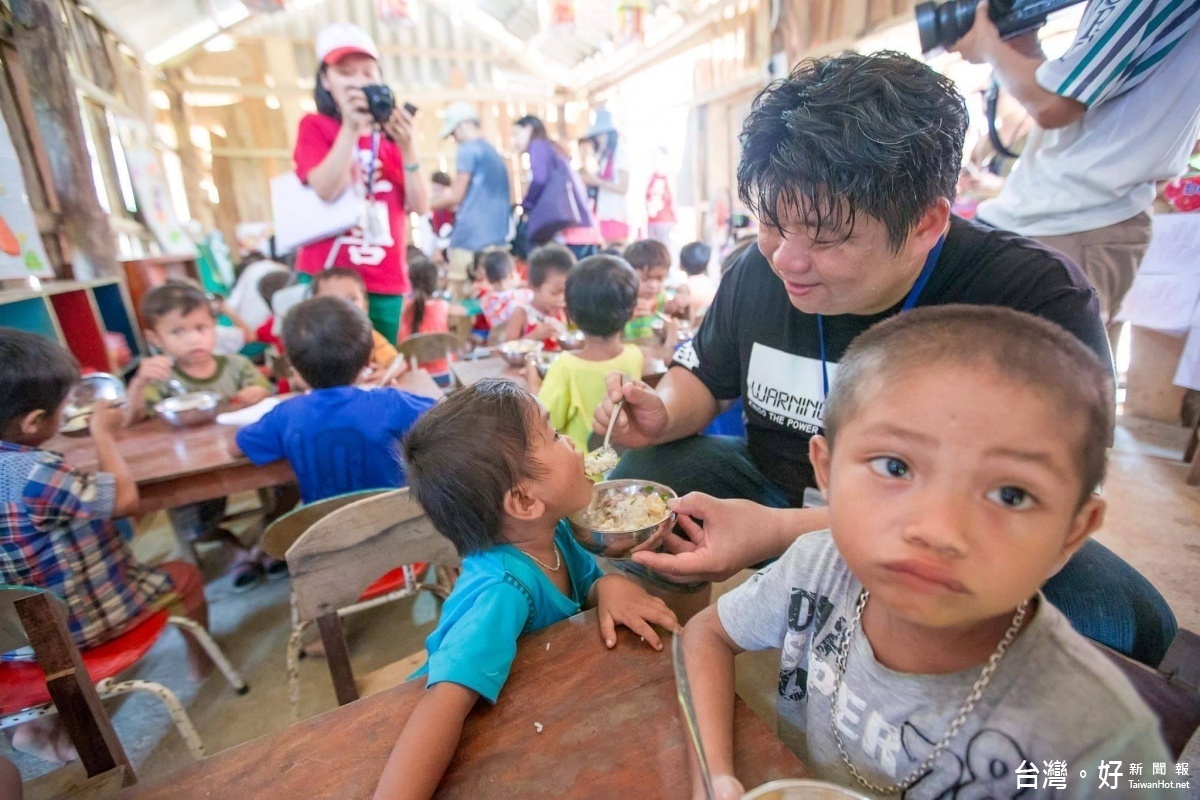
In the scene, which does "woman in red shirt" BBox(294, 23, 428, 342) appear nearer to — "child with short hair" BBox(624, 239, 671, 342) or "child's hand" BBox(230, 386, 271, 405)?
"child's hand" BBox(230, 386, 271, 405)

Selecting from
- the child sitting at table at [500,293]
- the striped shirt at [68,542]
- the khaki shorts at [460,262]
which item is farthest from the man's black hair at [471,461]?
the khaki shorts at [460,262]

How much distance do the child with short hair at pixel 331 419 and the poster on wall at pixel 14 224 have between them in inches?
84.3

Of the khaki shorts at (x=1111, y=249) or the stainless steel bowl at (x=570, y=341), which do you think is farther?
the stainless steel bowl at (x=570, y=341)

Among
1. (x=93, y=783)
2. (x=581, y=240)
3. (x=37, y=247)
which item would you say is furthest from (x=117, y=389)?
(x=581, y=240)

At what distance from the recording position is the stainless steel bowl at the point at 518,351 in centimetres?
271

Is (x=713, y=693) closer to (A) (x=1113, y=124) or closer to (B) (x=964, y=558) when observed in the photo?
(B) (x=964, y=558)

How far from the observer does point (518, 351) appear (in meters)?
2.76

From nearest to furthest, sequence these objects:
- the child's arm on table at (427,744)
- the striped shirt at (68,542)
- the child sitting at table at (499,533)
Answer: the child's arm on table at (427,744), the child sitting at table at (499,533), the striped shirt at (68,542)

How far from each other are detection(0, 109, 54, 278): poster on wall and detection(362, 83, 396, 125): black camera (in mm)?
1990

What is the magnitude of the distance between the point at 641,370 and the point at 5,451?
1933mm

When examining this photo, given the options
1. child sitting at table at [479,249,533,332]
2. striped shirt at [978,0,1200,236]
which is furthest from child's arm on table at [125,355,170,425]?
striped shirt at [978,0,1200,236]

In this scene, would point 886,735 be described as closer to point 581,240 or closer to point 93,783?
point 93,783

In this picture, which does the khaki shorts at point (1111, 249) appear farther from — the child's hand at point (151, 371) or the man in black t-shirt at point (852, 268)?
A: the child's hand at point (151, 371)

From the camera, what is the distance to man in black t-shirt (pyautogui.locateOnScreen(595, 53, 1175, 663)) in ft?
3.11
